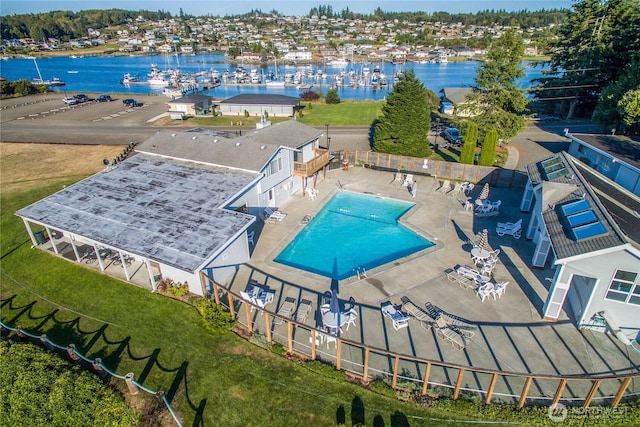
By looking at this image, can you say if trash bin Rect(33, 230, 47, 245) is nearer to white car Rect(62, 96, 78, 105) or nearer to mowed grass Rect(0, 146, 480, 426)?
mowed grass Rect(0, 146, 480, 426)

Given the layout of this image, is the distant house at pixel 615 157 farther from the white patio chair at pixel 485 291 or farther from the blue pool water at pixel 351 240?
the white patio chair at pixel 485 291

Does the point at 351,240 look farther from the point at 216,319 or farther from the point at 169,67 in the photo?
the point at 169,67

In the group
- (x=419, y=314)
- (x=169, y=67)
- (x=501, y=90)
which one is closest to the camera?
(x=419, y=314)

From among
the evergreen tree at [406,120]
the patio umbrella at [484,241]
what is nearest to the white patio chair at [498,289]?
the patio umbrella at [484,241]

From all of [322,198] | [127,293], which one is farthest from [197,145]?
[127,293]

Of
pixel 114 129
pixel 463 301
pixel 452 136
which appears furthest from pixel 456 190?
pixel 114 129

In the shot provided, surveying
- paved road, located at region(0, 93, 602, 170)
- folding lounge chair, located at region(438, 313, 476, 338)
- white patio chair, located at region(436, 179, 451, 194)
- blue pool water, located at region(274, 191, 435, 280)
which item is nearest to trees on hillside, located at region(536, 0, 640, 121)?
paved road, located at region(0, 93, 602, 170)
